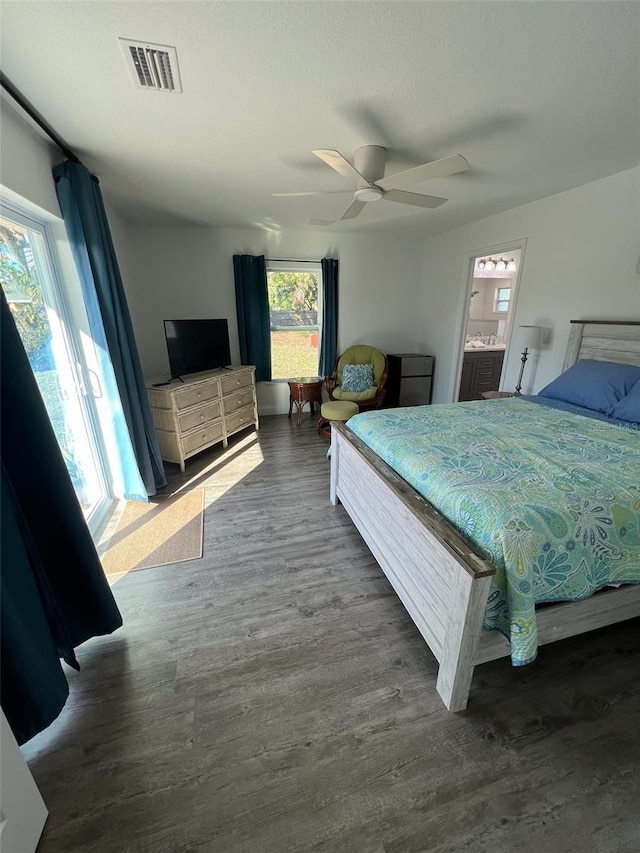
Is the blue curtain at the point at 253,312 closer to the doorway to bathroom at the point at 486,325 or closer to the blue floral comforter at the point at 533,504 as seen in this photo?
the doorway to bathroom at the point at 486,325

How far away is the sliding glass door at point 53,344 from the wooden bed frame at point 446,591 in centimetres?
207

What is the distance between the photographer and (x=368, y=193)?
88.3 inches

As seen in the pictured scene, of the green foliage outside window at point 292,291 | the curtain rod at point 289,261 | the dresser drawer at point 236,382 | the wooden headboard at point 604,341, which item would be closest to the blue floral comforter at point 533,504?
the wooden headboard at point 604,341

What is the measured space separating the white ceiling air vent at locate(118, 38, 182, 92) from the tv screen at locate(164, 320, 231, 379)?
2.00m

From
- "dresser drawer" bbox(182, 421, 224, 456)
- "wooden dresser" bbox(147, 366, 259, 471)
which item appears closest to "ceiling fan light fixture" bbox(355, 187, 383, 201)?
"wooden dresser" bbox(147, 366, 259, 471)

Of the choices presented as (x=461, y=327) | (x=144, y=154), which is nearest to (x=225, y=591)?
(x=144, y=154)

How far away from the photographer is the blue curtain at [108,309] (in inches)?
82.7

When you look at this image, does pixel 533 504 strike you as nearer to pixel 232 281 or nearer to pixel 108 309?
pixel 108 309

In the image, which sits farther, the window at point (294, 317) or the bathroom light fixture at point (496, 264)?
the bathroom light fixture at point (496, 264)

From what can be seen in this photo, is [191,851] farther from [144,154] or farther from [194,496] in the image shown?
[144,154]

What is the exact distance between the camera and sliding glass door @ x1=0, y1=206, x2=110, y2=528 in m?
1.89

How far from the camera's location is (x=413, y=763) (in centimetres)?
114

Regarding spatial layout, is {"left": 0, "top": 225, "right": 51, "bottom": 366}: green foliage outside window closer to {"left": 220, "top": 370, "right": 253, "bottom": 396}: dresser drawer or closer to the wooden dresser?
the wooden dresser

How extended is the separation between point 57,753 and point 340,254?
4984 mm
